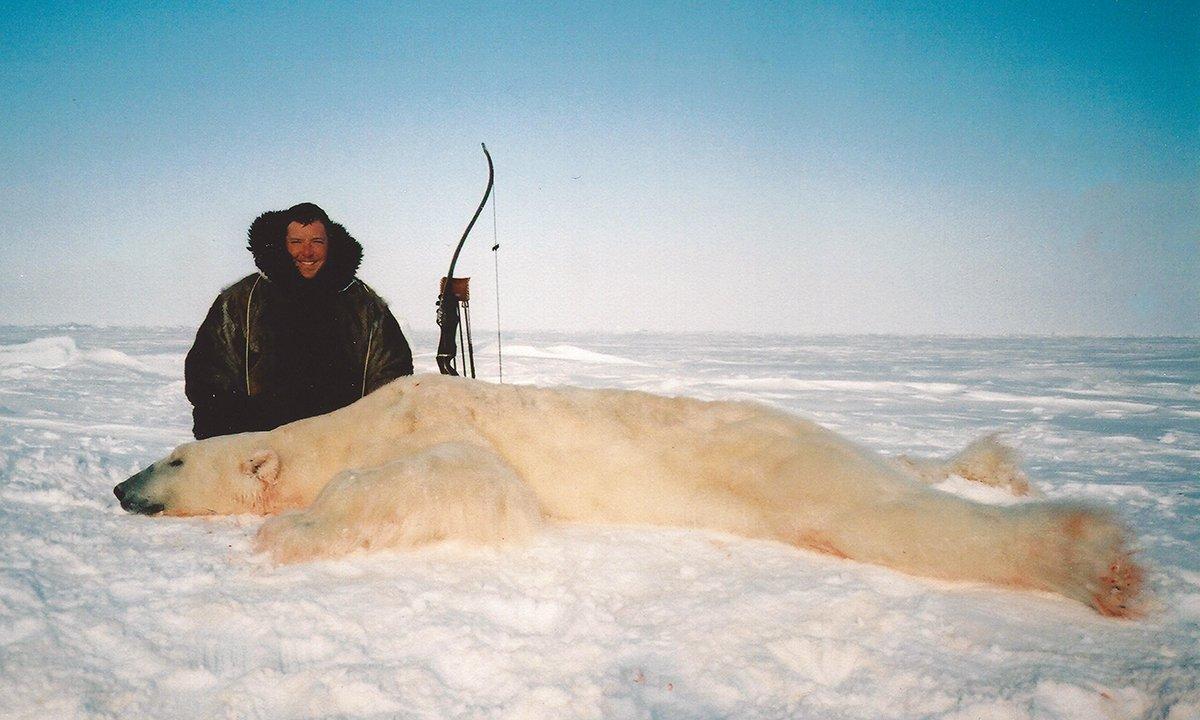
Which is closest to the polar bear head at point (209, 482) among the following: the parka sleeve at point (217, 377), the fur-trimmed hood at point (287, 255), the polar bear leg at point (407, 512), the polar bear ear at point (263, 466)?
the polar bear ear at point (263, 466)

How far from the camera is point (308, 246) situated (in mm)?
4465

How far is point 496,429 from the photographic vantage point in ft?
11.1

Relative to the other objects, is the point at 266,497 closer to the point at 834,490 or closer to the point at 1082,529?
the point at 834,490

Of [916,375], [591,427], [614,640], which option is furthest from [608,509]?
[916,375]

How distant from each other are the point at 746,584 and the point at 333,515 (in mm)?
1781

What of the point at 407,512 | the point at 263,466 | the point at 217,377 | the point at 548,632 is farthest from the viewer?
the point at 217,377

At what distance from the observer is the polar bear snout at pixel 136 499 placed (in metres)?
3.16

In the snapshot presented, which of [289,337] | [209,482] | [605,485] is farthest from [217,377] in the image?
[605,485]

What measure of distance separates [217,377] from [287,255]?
3.37 ft

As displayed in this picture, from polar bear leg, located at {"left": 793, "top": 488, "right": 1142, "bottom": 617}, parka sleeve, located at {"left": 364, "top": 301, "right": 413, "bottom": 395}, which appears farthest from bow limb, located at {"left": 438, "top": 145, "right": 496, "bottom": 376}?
polar bear leg, located at {"left": 793, "top": 488, "right": 1142, "bottom": 617}

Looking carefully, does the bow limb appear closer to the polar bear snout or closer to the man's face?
the man's face

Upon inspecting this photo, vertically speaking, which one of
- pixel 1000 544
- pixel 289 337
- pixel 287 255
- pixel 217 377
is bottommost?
pixel 1000 544

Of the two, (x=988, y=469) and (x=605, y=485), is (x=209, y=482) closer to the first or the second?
(x=605, y=485)

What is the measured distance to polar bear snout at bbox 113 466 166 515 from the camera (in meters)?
3.16
